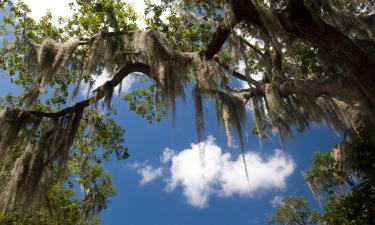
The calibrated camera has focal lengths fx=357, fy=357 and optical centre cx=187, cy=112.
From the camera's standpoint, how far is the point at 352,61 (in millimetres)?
4250

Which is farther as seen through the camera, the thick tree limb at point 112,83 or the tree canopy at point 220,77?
the thick tree limb at point 112,83

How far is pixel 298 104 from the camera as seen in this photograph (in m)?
6.94

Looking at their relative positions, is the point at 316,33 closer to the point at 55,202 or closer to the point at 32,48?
the point at 32,48

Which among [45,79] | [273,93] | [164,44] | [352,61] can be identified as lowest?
[352,61]

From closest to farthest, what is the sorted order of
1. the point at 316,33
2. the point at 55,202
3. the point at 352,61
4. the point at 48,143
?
the point at 352,61, the point at 316,33, the point at 48,143, the point at 55,202

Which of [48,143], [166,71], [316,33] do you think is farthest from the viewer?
[48,143]

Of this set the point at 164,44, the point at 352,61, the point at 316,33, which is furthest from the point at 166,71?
the point at 352,61

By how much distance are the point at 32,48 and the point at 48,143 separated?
1516mm

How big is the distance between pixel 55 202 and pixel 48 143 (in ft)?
18.3

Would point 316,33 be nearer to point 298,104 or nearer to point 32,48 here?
point 298,104

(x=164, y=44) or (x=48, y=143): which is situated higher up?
(x=164, y=44)

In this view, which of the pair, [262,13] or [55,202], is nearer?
[262,13]

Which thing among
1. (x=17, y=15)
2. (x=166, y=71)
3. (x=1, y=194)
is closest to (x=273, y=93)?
(x=166, y=71)

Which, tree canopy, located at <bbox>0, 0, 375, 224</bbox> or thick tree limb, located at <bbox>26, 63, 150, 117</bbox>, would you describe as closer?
tree canopy, located at <bbox>0, 0, 375, 224</bbox>
